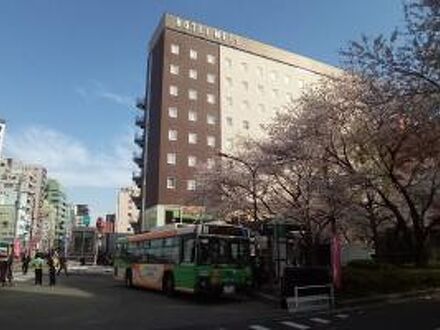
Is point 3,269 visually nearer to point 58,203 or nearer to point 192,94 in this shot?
point 192,94

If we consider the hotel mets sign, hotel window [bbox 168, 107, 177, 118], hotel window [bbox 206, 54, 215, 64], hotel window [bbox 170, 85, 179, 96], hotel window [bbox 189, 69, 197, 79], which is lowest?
hotel window [bbox 168, 107, 177, 118]

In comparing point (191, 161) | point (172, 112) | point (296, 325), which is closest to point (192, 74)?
point (172, 112)

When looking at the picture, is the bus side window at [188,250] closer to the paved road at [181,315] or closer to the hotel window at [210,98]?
the paved road at [181,315]

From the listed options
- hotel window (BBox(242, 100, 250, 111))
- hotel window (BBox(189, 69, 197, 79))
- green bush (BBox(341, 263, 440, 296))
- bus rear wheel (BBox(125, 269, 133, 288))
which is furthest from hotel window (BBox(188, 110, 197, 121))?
green bush (BBox(341, 263, 440, 296))

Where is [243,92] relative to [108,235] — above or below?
above

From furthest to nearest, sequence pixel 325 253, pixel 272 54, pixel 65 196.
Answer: pixel 65 196
pixel 272 54
pixel 325 253

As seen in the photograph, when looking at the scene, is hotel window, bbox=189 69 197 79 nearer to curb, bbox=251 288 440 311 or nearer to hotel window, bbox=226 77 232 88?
hotel window, bbox=226 77 232 88

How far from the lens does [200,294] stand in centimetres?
2398

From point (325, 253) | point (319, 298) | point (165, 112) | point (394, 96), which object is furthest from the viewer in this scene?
point (165, 112)

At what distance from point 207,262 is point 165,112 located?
1817 inches

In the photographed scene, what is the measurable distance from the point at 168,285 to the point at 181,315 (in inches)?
281

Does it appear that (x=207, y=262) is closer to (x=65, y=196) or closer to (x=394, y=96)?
(x=394, y=96)

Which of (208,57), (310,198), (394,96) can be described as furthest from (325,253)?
(208,57)

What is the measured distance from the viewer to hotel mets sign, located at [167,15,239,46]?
72738 millimetres
